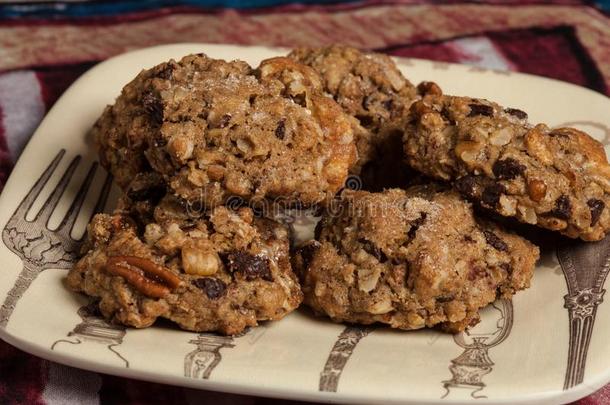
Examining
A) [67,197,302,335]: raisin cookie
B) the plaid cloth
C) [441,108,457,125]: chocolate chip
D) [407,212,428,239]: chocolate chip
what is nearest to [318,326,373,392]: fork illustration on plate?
[67,197,302,335]: raisin cookie

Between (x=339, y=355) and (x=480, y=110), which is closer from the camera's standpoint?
(x=339, y=355)

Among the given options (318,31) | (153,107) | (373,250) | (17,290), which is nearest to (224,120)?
(153,107)

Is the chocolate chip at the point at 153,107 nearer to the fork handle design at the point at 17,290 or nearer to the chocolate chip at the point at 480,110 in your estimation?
the fork handle design at the point at 17,290

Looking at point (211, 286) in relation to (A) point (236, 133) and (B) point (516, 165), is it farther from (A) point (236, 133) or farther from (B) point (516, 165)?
(B) point (516, 165)

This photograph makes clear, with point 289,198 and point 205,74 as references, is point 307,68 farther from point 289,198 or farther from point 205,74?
point 289,198

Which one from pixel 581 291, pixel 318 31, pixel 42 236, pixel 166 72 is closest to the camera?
pixel 581 291

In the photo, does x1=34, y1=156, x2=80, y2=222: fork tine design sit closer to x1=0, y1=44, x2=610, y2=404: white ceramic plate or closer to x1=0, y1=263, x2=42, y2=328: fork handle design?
x1=0, y1=44, x2=610, y2=404: white ceramic plate
